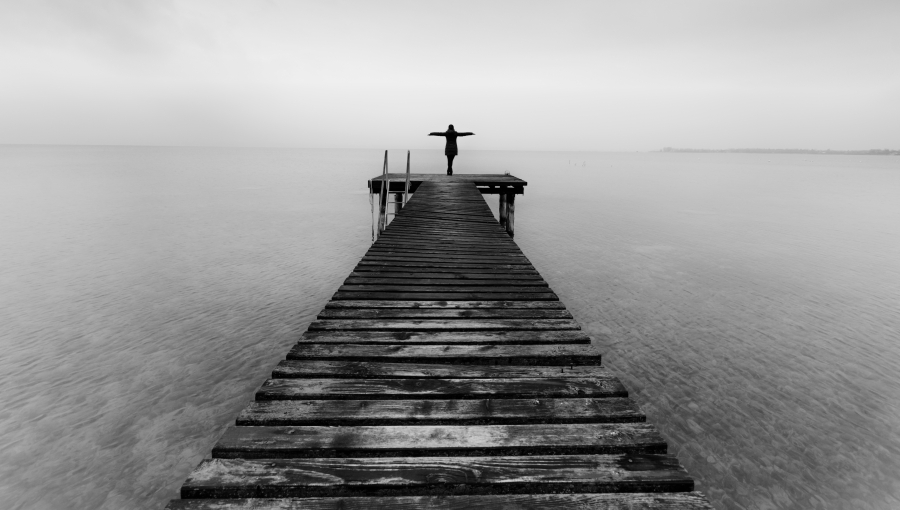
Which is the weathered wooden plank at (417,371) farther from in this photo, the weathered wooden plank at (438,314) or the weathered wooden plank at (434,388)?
the weathered wooden plank at (438,314)

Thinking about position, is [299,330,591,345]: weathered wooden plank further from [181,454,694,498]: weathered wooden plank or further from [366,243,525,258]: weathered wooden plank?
[366,243,525,258]: weathered wooden plank

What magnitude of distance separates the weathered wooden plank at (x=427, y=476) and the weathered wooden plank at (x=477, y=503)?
41 mm

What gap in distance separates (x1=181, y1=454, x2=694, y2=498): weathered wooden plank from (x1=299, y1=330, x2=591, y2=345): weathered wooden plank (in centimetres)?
149

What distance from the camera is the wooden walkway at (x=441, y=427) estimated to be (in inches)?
81.9

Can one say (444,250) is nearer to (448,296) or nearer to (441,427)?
(448,296)

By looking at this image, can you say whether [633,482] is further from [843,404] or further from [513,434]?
[843,404]

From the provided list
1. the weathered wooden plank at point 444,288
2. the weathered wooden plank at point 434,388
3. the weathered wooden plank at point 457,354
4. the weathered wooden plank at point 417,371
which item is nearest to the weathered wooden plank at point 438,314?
the weathered wooden plank at point 444,288

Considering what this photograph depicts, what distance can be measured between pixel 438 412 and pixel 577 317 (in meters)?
8.72

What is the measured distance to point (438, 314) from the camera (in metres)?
4.44

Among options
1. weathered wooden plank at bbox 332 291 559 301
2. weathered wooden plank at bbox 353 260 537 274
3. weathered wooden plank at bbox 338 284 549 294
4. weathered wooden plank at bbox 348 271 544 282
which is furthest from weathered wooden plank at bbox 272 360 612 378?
weathered wooden plank at bbox 353 260 537 274

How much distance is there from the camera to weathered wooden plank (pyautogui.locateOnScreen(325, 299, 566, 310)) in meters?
4.66

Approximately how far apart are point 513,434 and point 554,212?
95.9 feet

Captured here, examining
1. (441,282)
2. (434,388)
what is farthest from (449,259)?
(434,388)

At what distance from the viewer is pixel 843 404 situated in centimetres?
697
